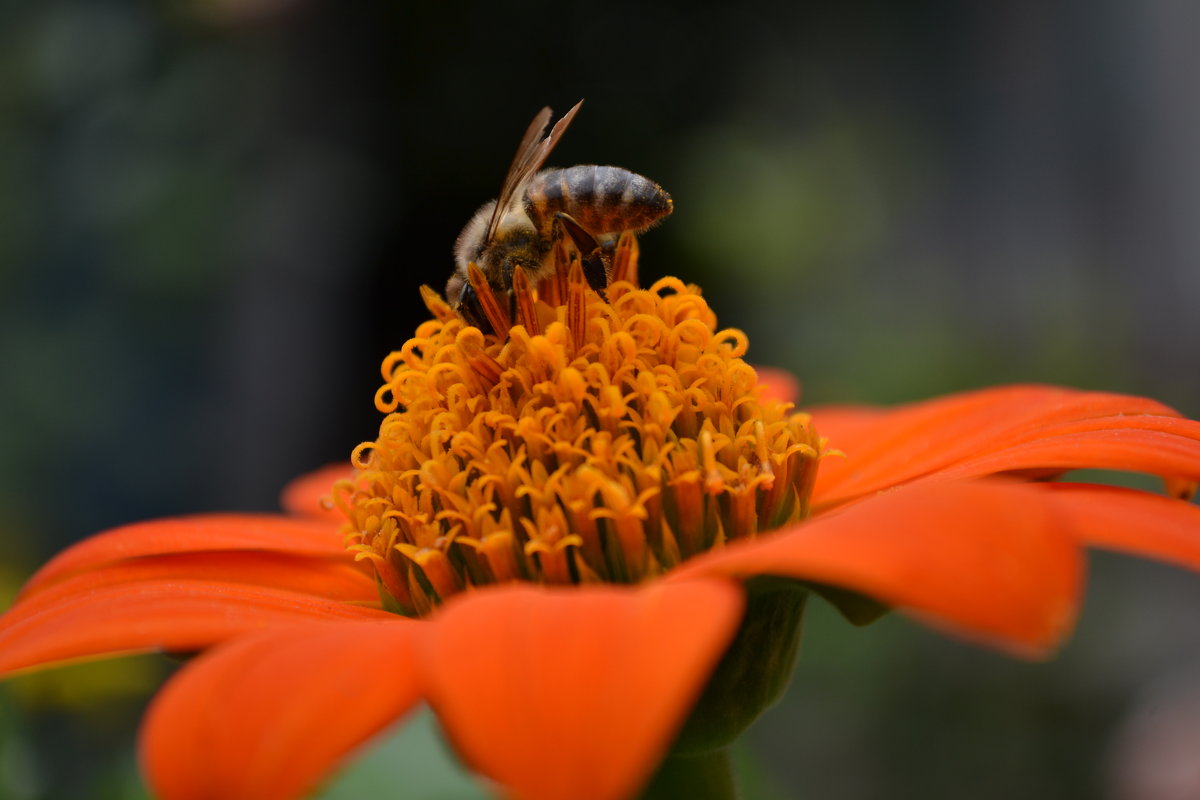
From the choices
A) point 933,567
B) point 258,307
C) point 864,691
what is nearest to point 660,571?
point 933,567

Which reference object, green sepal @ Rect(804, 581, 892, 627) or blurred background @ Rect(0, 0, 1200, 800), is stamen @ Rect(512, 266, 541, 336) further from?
blurred background @ Rect(0, 0, 1200, 800)

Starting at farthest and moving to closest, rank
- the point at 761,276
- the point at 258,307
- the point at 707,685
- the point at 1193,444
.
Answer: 1. the point at 258,307
2. the point at 761,276
3. the point at 1193,444
4. the point at 707,685

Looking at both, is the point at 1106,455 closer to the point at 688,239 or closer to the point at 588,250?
the point at 588,250

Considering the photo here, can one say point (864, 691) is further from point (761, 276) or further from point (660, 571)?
point (660, 571)

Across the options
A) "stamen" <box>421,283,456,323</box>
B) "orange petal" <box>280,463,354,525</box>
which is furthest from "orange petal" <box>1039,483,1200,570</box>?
"orange petal" <box>280,463,354,525</box>

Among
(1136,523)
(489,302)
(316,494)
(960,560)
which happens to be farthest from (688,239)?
(960,560)
